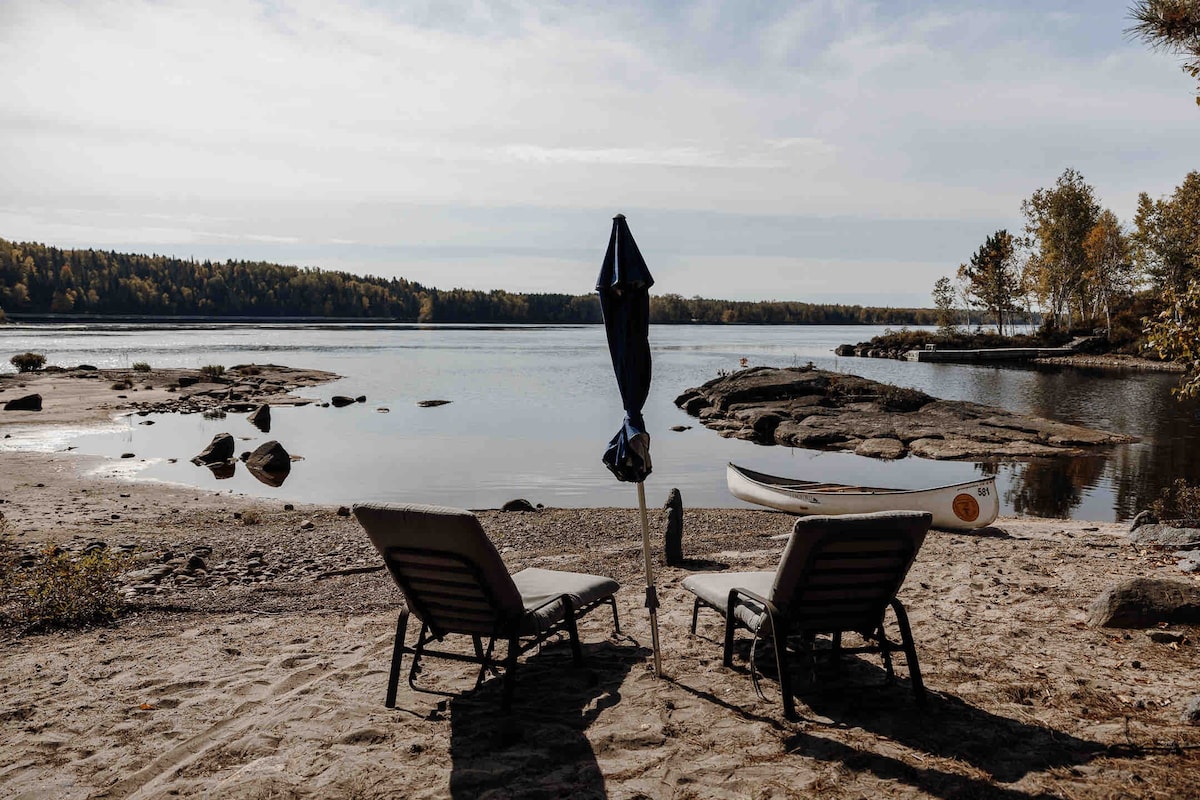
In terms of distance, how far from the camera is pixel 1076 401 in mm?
36156

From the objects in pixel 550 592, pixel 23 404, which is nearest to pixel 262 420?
pixel 23 404

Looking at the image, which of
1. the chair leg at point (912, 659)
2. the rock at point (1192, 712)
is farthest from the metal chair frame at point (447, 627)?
the rock at point (1192, 712)

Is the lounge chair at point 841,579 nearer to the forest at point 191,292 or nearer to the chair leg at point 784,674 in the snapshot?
the chair leg at point 784,674

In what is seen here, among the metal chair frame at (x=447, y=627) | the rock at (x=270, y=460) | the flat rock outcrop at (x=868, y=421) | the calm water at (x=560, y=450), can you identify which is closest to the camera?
the metal chair frame at (x=447, y=627)

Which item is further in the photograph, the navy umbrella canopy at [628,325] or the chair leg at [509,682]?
the navy umbrella canopy at [628,325]

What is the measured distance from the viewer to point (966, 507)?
11352 mm

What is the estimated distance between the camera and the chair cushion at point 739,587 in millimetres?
5008

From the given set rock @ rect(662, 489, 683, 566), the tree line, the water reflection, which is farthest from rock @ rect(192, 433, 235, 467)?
the tree line

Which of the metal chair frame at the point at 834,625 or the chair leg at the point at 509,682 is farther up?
the metal chair frame at the point at 834,625

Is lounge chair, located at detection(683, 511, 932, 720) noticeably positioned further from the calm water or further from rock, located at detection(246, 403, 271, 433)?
rock, located at detection(246, 403, 271, 433)

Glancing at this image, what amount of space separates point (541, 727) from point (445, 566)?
1112mm

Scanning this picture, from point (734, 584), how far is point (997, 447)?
2098 centimetres

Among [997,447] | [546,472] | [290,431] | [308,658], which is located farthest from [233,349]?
[308,658]

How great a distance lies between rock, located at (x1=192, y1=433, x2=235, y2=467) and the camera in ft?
64.7
